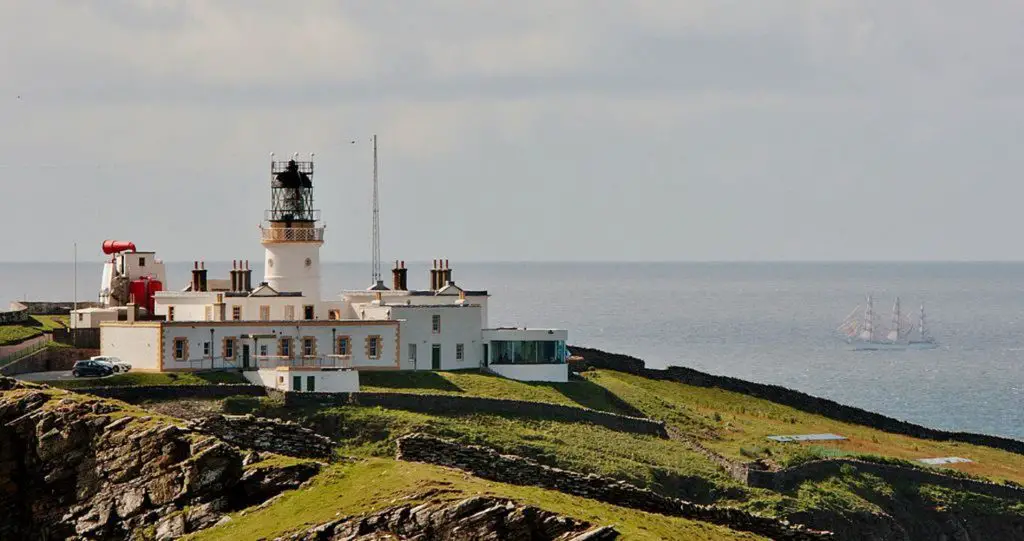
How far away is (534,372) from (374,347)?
9.10 m

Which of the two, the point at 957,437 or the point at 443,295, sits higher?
the point at 443,295

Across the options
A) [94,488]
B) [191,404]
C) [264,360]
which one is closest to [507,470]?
[94,488]

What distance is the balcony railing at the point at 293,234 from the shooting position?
89375mm

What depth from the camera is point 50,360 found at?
83500 millimetres

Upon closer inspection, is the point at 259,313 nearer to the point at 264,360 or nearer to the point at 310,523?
the point at 264,360

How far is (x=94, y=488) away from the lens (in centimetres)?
4703

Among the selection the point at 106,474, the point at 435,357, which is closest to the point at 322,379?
the point at 435,357

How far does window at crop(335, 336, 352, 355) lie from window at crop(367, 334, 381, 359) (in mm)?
1196

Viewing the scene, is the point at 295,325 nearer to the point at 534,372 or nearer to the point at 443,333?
the point at 443,333

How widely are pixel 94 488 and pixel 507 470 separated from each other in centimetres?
1111

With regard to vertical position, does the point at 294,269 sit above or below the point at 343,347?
above

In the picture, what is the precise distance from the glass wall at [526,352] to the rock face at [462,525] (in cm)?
5059

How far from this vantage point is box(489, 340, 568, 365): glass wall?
9031cm

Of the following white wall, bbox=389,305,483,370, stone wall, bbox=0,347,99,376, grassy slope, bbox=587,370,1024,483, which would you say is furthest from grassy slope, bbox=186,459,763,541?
white wall, bbox=389,305,483,370
